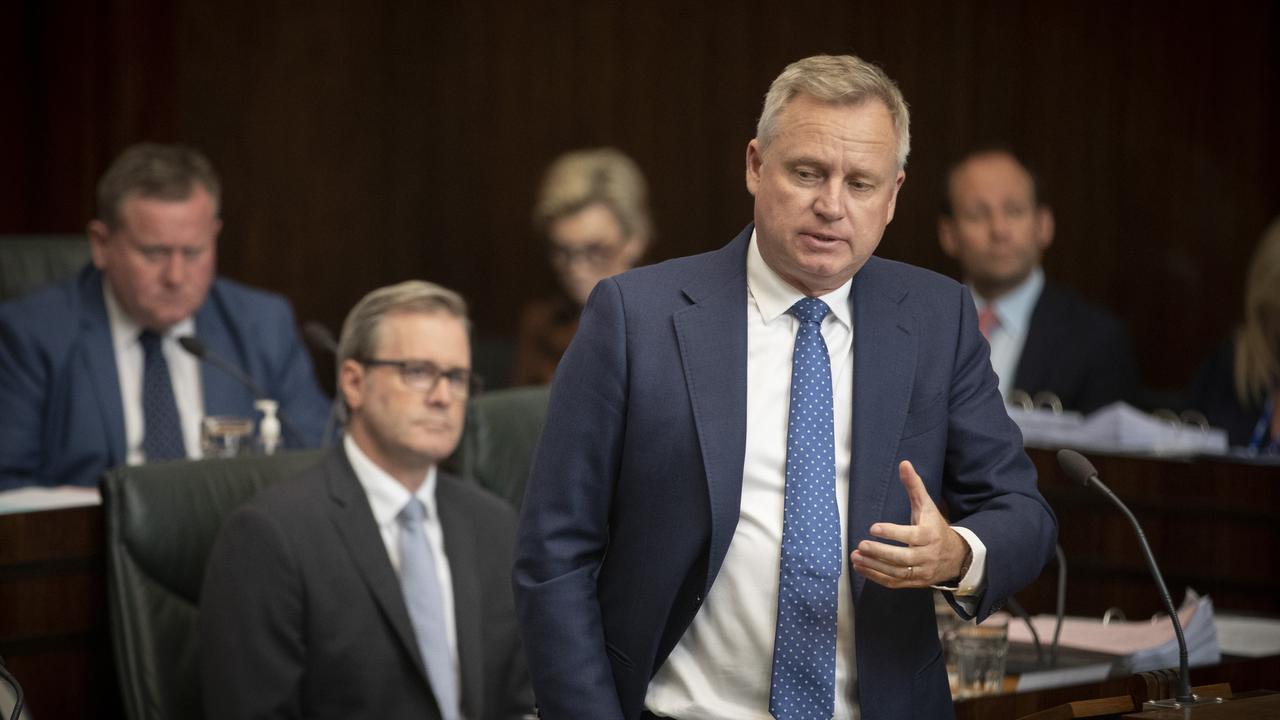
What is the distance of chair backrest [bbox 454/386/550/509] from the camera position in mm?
3629

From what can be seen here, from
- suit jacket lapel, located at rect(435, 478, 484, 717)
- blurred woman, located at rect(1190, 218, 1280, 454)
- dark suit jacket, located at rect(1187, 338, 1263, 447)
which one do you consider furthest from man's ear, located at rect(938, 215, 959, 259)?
suit jacket lapel, located at rect(435, 478, 484, 717)

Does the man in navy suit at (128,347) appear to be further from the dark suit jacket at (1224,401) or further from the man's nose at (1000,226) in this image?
the dark suit jacket at (1224,401)

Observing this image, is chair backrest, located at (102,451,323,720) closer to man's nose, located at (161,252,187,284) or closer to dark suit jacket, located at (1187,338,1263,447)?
man's nose, located at (161,252,187,284)

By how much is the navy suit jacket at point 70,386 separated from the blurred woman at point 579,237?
950 mm

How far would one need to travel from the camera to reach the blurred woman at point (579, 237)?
495 cm

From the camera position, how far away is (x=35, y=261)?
4543mm

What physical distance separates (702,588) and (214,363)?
8.32 ft

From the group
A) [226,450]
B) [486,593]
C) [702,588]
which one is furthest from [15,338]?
[702,588]

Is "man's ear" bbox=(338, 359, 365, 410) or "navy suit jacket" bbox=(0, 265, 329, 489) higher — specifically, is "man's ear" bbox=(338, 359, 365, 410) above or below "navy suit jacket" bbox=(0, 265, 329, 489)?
above

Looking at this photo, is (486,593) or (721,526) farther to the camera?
(486,593)

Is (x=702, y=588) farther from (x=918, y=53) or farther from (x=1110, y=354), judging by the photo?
(x=918, y=53)

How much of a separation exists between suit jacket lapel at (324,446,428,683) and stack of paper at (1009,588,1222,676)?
3.41 feet

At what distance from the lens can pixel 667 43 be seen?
20.3 feet

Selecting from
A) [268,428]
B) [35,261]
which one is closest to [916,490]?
[268,428]
